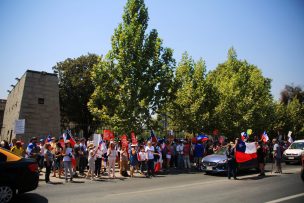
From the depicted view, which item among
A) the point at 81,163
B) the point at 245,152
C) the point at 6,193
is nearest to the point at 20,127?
the point at 81,163

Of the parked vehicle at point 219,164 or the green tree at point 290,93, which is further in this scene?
the green tree at point 290,93

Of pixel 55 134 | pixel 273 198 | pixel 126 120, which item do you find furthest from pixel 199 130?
pixel 273 198

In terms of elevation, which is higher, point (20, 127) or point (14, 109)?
point (14, 109)

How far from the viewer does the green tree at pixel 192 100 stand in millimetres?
26203

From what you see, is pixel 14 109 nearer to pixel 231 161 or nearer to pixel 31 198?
pixel 31 198

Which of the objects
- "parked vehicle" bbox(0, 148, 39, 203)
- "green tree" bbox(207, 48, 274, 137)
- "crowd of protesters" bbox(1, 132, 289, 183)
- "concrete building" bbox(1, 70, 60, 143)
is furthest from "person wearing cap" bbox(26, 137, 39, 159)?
"green tree" bbox(207, 48, 274, 137)

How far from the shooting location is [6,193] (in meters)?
7.80

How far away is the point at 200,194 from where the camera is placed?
32.0 ft

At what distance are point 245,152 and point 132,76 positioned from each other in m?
10.4

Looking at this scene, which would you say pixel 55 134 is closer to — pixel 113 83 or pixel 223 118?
pixel 113 83

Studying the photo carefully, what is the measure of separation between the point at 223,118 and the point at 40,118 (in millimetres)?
18804

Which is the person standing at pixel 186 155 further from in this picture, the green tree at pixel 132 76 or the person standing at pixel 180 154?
the green tree at pixel 132 76

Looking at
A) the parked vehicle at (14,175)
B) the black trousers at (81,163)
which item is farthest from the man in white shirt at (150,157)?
the parked vehicle at (14,175)

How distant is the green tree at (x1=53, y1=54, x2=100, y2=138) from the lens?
43.0m
